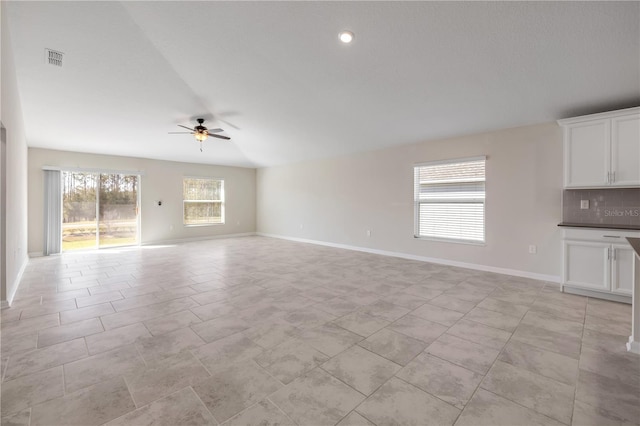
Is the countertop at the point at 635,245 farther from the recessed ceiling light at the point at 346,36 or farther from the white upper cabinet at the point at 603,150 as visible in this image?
the recessed ceiling light at the point at 346,36

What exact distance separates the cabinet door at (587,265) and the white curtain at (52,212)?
928cm

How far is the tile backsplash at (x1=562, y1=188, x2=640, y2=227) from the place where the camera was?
363cm

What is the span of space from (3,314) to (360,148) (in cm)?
589

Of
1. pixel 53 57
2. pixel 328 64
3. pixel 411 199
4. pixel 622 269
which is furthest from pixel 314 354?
pixel 53 57

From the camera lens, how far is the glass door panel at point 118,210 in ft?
23.1

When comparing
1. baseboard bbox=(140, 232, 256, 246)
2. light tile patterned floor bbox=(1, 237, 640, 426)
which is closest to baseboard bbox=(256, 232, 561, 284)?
light tile patterned floor bbox=(1, 237, 640, 426)

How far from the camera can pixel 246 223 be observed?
9773 millimetres

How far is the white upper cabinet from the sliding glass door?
889 centimetres

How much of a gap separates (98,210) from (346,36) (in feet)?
23.1

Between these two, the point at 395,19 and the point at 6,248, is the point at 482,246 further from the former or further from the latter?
the point at 6,248

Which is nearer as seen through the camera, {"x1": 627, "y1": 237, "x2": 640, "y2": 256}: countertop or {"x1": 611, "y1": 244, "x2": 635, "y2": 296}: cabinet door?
{"x1": 627, "y1": 237, "x2": 640, "y2": 256}: countertop

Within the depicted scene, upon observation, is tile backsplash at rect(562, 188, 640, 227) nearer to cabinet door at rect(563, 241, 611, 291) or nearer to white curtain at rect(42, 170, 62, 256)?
cabinet door at rect(563, 241, 611, 291)

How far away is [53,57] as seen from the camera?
141 inches

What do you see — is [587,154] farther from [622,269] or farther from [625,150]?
[622,269]
